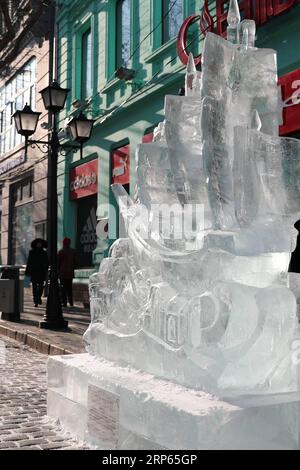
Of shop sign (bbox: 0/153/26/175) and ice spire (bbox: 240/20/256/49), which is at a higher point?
shop sign (bbox: 0/153/26/175)

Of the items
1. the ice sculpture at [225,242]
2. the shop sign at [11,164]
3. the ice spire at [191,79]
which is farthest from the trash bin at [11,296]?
the shop sign at [11,164]

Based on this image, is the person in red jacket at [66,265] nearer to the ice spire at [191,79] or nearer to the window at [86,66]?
the window at [86,66]

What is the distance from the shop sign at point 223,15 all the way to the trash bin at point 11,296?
5.33m

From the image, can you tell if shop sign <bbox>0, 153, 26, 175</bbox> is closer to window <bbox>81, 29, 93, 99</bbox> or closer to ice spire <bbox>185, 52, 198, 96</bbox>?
window <bbox>81, 29, 93, 99</bbox>

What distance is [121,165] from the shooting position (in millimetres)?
12648

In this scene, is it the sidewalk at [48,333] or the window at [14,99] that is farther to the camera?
the window at [14,99]

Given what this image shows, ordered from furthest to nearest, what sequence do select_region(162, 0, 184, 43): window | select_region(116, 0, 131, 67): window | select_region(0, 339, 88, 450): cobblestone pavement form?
select_region(116, 0, 131, 67): window < select_region(162, 0, 184, 43): window < select_region(0, 339, 88, 450): cobblestone pavement

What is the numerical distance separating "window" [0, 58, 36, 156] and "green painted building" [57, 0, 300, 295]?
2.39 metres

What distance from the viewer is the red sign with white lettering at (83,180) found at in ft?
45.2

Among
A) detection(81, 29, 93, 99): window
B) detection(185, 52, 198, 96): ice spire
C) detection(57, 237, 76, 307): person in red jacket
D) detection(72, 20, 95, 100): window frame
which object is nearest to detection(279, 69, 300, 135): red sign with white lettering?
detection(185, 52, 198, 96): ice spire

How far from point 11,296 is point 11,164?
32.0ft

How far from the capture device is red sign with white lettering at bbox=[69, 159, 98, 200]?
1377cm

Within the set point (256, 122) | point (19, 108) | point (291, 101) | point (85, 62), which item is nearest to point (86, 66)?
point (85, 62)

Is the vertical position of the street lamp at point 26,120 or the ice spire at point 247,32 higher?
the street lamp at point 26,120
